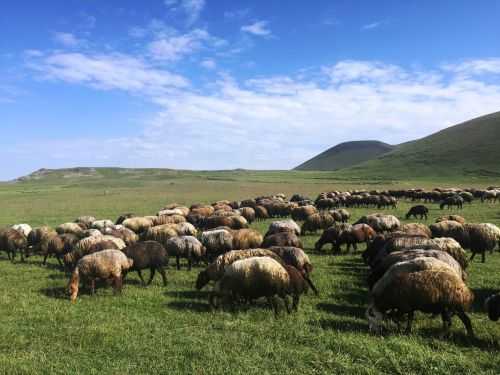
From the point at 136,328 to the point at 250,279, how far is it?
2.94 meters

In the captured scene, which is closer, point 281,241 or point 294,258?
point 294,258

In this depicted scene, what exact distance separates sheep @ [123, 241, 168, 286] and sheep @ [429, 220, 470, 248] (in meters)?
12.0

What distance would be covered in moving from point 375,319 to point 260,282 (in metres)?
2.85

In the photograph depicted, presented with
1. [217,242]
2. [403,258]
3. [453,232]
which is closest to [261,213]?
[217,242]

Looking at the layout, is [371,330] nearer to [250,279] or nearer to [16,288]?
[250,279]

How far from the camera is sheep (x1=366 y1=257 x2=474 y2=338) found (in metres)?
8.04

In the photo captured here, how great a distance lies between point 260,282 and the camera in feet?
31.5

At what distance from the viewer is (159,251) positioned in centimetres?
1348

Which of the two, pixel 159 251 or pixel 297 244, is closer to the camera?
pixel 159 251

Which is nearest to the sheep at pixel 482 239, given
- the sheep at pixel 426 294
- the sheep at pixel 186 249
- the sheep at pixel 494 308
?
the sheep at pixel 494 308

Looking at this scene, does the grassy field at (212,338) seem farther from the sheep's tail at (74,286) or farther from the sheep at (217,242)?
the sheep at (217,242)

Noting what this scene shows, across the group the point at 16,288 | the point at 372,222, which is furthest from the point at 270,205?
the point at 16,288

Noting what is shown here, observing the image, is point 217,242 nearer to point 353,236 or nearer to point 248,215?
point 353,236

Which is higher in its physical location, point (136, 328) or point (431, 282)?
point (431, 282)
